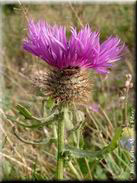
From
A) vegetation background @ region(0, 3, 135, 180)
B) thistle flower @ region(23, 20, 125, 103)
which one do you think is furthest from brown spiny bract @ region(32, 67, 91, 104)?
vegetation background @ region(0, 3, 135, 180)

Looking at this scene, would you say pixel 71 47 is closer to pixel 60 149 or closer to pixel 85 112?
pixel 60 149

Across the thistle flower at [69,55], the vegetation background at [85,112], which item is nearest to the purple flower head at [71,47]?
the thistle flower at [69,55]

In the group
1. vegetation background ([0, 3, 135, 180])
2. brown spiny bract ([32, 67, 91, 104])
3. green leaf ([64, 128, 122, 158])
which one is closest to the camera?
green leaf ([64, 128, 122, 158])

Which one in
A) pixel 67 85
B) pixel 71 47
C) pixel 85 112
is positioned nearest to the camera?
pixel 71 47

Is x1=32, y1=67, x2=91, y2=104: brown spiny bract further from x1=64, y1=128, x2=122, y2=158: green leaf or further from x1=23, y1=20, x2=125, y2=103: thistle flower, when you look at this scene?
x1=64, y1=128, x2=122, y2=158: green leaf

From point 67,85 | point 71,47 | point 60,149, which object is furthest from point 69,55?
point 60,149

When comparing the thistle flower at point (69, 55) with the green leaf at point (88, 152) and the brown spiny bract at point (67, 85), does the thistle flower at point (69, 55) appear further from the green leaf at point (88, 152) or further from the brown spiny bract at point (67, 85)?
the green leaf at point (88, 152)
